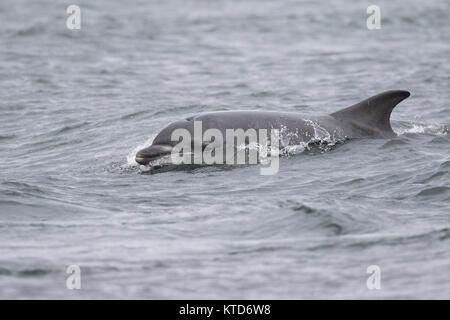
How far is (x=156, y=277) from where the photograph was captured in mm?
9992

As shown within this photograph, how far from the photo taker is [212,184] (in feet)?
47.5

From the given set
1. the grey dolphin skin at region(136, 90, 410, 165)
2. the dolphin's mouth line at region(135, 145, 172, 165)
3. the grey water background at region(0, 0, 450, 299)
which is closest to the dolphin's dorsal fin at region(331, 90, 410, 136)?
the grey dolphin skin at region(136, 90, 410, 165)

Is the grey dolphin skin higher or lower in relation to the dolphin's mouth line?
higher

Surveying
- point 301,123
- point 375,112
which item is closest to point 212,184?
point 301,123

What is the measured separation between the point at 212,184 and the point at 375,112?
3.74 meters

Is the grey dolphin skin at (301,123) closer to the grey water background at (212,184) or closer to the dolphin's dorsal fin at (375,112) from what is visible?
the dolphin's dorsal fin at (375,112)

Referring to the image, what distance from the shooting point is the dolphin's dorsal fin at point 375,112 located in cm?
1652

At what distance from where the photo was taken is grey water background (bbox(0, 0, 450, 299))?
33.2ft

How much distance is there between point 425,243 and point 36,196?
5.64 meters

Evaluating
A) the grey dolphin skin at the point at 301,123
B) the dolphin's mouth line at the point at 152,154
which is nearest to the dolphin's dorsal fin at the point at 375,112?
the grey dolphin skin at the point at 301,123

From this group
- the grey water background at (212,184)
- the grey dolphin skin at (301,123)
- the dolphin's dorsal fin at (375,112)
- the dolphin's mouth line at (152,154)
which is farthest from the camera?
the dolphin's dorsal fin at (375,112)

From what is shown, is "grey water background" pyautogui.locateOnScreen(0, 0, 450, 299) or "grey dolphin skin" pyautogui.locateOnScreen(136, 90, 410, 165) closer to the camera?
"grey water background" pyautogui.locateOnScreen(0, 0, 450, 299)

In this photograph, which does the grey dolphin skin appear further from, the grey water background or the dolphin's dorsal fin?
the grey water background

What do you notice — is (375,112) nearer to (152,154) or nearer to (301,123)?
(301,123)
